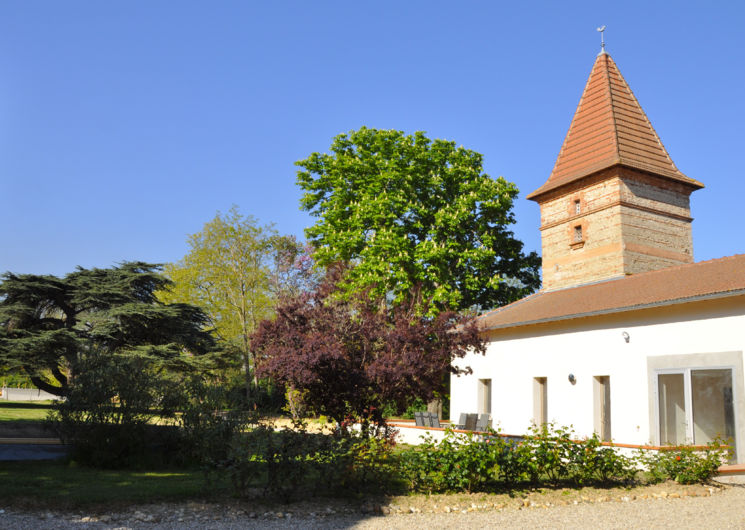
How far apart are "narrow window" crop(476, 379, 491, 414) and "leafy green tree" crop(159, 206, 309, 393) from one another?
19462 mm

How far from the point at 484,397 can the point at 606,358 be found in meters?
6.07

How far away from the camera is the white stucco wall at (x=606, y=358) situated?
13.7m

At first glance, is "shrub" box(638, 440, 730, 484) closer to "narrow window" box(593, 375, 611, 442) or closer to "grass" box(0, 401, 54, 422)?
"narrow window" box(593, 375, 611, 442)

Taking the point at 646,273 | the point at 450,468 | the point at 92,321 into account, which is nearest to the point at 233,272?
the point at 92,321

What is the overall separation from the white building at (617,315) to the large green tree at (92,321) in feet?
48.6

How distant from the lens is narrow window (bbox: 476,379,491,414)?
2136cm

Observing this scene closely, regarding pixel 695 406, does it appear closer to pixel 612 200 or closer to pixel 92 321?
pixel 612 200

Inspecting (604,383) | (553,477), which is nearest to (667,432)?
(604,383)

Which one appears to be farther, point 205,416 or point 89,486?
point 205,416

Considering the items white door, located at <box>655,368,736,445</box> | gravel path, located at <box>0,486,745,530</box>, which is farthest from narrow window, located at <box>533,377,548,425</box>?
gravel path, located at <box>0,486,745,530</box>

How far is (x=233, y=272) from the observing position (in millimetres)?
39000

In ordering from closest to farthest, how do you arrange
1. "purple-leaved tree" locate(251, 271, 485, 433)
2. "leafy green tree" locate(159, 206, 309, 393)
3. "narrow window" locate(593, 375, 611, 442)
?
"purple-leaved tree" locate(251, 271, 485, 433), "narrow window" locate(593, 375, 611, 442), "leafy green tree" locate(159, 206, 309, 393)

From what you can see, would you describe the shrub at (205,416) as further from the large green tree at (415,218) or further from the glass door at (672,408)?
the large green tree at (415,218)

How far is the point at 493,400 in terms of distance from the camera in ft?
67.5
